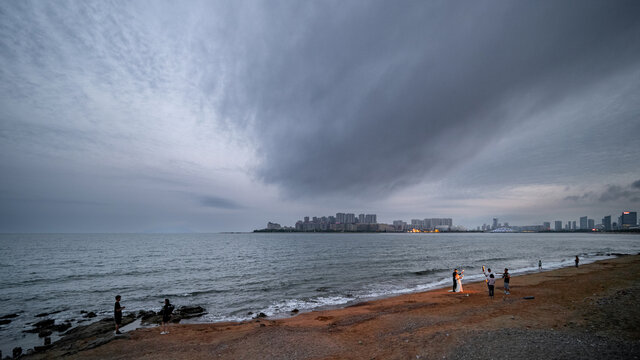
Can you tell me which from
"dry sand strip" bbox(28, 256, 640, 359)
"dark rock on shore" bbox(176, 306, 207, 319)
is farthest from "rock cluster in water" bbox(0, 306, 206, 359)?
"dry sand strip" bbox(28, 256, 640, 359)

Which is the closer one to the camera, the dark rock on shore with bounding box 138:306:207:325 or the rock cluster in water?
the rock cluster in water

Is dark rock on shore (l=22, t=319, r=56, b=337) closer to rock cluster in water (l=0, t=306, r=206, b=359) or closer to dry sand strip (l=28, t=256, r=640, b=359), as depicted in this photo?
rock cluster in water (l=0, t=306, r=206, b=359)

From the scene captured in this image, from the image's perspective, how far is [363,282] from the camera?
118 feet

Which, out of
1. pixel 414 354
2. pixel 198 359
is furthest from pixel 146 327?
pixel 414 354

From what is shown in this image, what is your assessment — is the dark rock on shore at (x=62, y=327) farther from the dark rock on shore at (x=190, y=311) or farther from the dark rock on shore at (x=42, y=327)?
the dark rock on shore at (x=190, y=311)

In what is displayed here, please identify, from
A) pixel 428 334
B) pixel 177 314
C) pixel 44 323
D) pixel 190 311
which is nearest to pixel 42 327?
pixel 44 323

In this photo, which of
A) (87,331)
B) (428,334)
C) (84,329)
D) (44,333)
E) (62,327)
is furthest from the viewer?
(62,327)

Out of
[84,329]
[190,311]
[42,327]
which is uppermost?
[84,329]

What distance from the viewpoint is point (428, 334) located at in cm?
1456

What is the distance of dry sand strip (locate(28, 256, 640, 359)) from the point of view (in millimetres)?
11547

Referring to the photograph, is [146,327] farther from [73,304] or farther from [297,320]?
[73,304]

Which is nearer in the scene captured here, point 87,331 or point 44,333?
point 87,331

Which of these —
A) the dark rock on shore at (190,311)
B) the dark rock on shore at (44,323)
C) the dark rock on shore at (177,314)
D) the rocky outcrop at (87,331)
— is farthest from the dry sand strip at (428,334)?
the dark rock on shore at (44,323)

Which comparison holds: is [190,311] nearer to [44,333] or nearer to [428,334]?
[44,333]
